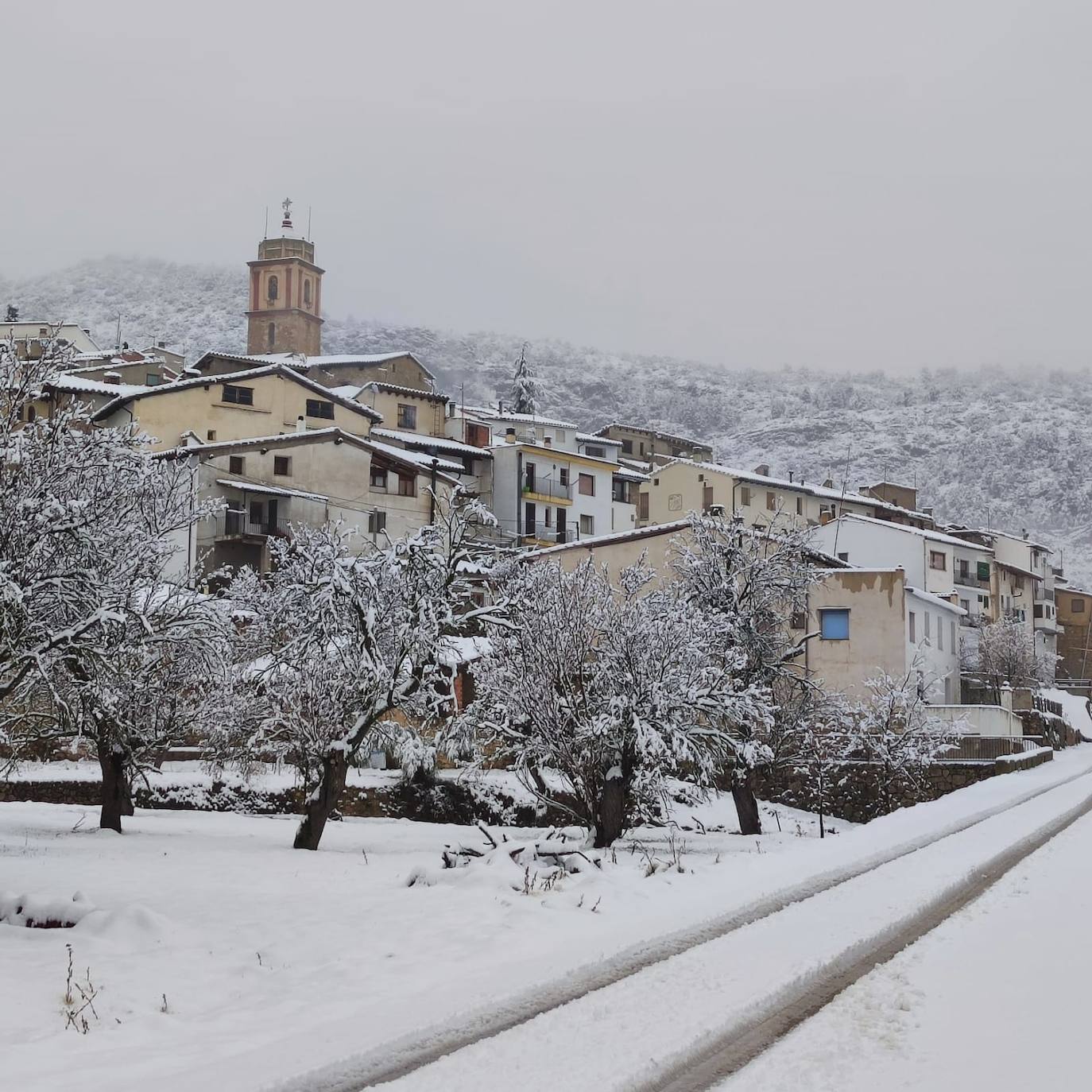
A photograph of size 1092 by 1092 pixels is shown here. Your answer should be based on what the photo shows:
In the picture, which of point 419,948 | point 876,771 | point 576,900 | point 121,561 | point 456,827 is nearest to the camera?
point 419,948

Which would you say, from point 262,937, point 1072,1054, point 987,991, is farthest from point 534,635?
point 1072,1054

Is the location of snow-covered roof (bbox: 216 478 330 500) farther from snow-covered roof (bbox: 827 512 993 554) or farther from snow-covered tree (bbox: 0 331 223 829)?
snow-covered tree (bbox: 0 331 223 829)

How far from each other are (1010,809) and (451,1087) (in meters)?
21.8

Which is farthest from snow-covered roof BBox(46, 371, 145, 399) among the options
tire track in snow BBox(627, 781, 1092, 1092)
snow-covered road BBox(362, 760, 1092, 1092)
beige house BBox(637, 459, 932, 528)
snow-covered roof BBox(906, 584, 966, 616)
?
tire track in snow BBox(627, 781, 1092, 1092)

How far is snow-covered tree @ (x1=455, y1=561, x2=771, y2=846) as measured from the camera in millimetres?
23844

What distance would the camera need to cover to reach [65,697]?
20656 mm

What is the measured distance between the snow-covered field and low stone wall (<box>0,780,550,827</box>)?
13543 mm

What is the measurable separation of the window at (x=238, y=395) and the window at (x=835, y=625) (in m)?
36.4

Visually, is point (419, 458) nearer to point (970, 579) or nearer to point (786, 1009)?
point (970, 579)

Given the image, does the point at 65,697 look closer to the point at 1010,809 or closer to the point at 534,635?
the point at 534,635

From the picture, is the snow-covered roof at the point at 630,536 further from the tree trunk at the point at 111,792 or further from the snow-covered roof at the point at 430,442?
the snow-covered roof at the point at 430,442

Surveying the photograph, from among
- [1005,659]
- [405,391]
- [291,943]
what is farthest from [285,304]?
[291,943]

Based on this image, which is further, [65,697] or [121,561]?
[65,697]

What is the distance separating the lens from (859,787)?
1543 inches
